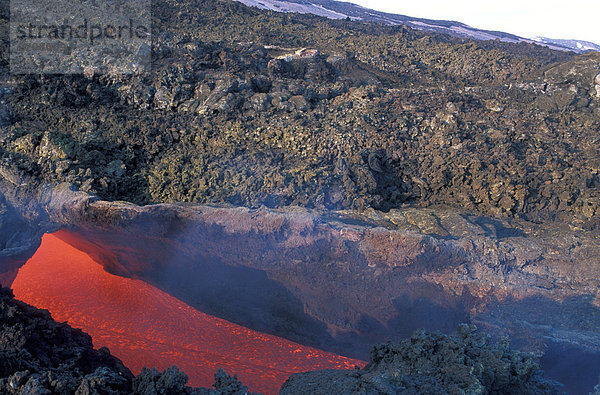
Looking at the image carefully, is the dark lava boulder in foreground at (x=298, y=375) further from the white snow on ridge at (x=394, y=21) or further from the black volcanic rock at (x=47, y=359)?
the white snow on ridge at (x=394, y=21)

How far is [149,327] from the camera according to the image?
4.29m

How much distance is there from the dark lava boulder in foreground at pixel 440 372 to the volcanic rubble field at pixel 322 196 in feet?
2.65

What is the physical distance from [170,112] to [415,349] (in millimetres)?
5187

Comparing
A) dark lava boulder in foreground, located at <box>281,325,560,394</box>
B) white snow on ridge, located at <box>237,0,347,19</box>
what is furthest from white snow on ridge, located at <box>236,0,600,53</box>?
dark lava boulder in foreground, located at <box>281,325,560,394</box>

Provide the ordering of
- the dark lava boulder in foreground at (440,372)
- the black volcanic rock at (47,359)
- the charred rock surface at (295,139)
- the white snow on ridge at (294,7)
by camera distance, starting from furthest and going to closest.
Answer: the white snow on ridge at (294,7) → the charred rock surface at (295,139) → the dark lava boulder in foreground at (440,372) → the black volcanic rock at (47,359)

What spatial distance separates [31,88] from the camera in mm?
6445

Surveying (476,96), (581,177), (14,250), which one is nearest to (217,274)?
(14,250)

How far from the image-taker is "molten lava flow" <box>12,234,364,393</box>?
3889 millimetres

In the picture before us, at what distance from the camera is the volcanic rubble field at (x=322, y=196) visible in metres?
4.24

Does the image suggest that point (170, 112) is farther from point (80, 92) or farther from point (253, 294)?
point (253, 294)

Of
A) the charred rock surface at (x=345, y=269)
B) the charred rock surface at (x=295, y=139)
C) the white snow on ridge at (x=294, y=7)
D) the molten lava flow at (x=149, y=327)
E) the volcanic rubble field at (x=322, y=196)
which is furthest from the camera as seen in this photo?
the white snow on ridge at (x=294, y=7)

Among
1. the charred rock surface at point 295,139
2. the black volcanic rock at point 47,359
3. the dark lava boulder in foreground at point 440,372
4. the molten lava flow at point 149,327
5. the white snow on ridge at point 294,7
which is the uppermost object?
the white snow on ridge at point 294,7

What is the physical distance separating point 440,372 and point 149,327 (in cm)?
295

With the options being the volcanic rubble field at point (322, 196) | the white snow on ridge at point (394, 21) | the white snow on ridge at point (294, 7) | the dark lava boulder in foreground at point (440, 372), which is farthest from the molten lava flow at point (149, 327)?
the white snow on ridge at point (394, 21)
